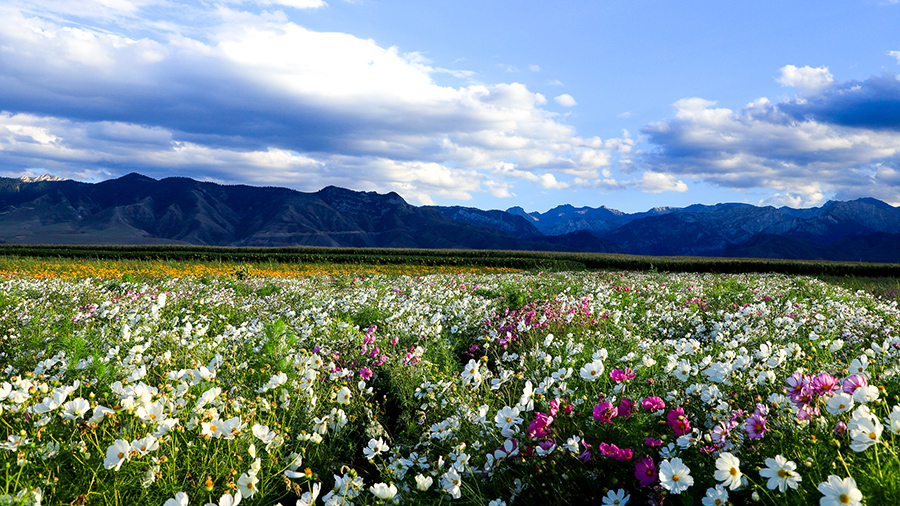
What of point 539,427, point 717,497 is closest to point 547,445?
point 539,427

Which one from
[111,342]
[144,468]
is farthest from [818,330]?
[111,342]

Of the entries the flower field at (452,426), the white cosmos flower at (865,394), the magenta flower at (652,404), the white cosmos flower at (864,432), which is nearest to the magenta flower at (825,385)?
the flower field at (452,426)

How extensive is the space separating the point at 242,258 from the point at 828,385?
110ft

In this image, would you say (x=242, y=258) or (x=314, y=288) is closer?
(x=314, y=288)

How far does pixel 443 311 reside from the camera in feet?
26.5

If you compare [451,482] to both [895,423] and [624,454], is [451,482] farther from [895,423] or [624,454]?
[895,423]

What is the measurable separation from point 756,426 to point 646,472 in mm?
611

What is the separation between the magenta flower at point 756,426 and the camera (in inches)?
92.7

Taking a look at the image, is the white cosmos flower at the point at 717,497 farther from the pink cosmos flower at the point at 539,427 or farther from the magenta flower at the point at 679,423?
the pink cosmos flower at the point at 539,427

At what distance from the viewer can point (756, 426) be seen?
7.81 feet

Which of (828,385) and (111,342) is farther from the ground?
(828,385)

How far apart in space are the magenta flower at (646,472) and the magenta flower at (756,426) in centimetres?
52

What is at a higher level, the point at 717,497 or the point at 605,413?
the point at 605,413

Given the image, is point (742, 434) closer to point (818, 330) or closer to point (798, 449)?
point (798, 449)
